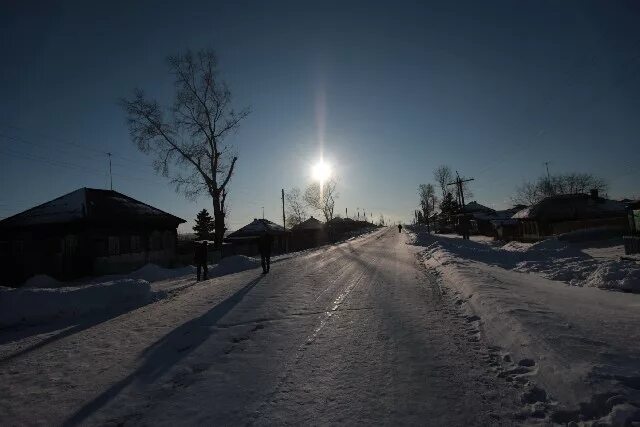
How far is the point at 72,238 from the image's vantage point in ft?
74.9

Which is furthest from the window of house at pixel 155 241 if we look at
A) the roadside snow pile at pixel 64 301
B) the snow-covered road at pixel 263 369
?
the snow-covered road at pixel 263 369

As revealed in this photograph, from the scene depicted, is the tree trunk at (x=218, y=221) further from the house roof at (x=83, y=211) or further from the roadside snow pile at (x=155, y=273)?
the roadside snow pile at (x=155, y=273)

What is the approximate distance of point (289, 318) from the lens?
24.7ft

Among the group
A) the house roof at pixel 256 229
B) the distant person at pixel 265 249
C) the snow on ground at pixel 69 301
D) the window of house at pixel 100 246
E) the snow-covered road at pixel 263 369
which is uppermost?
the house roof at pixel 256 229

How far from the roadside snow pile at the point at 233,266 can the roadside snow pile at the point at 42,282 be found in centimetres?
844

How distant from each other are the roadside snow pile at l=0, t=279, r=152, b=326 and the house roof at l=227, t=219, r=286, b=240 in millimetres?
→ 40117

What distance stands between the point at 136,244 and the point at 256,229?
2687 centimetres

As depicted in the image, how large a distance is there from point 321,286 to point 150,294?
5354 mm

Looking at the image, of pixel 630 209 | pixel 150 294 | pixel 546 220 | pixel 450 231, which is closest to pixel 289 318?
pixel 150 294

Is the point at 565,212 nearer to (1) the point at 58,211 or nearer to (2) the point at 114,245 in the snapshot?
(2) the point at 114,245

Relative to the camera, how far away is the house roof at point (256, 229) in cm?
5209

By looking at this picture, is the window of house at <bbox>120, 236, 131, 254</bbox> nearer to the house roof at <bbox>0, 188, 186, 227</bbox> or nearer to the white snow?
the house roof at <bbox>0, 188, 186, 227</bbox>

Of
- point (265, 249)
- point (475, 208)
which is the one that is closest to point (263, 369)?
point (265, 249)

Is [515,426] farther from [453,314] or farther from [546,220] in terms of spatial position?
[546,220]
